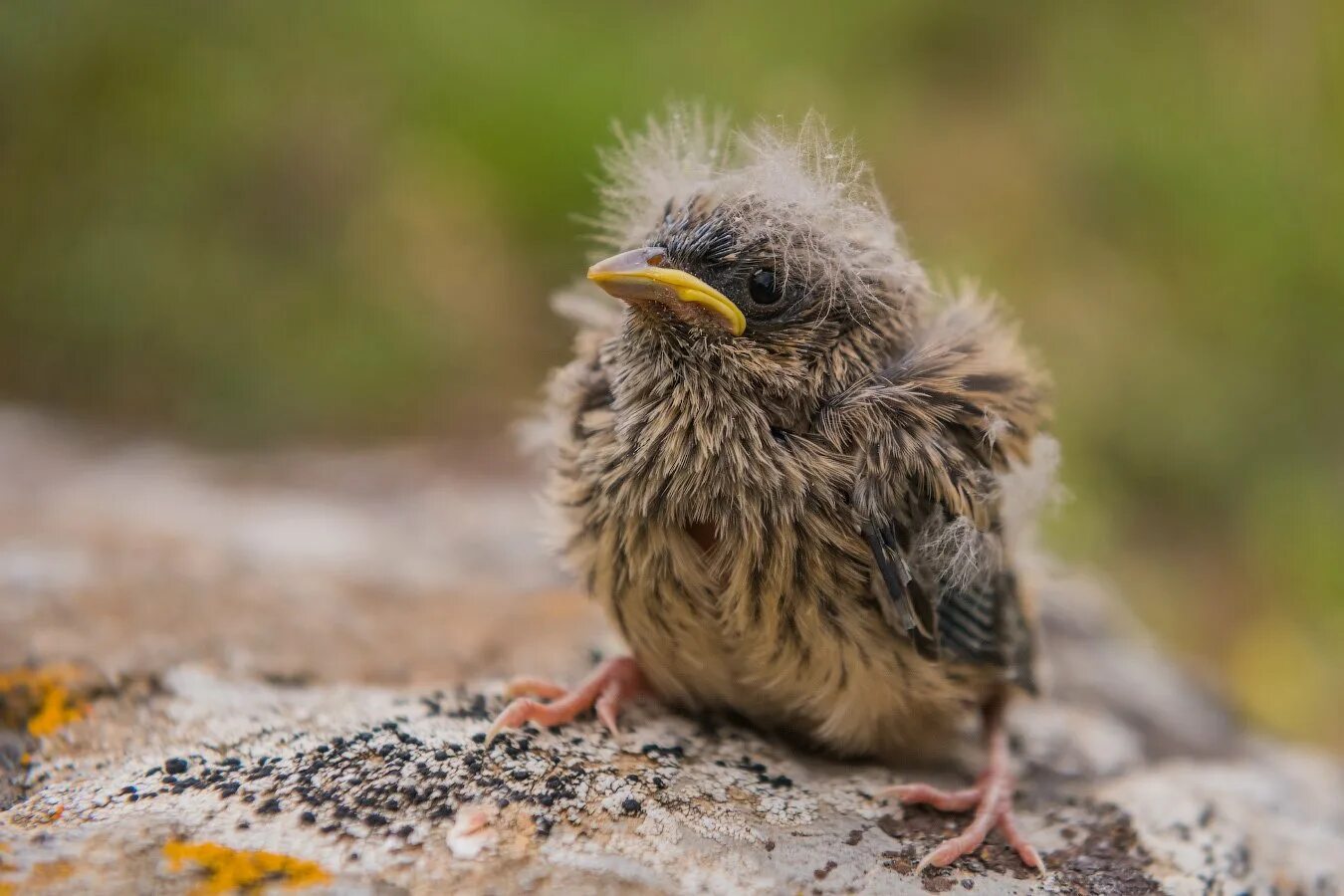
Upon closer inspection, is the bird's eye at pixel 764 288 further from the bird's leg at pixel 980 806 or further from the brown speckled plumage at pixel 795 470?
the bird's leg at pixel 980 806

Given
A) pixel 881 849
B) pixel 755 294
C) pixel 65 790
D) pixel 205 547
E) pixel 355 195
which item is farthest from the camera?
pixel 355 195

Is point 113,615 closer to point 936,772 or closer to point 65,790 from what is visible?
point 65,790

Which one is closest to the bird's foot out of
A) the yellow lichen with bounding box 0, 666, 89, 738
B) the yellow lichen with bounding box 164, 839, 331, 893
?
the yellow lichen with bounding box 164, 839, 331, 893

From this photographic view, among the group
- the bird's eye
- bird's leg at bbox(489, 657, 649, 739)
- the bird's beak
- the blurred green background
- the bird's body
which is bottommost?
bird's leg at bbox(489, 657, 649, 739)

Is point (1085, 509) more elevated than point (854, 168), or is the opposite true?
point (1085, 509)

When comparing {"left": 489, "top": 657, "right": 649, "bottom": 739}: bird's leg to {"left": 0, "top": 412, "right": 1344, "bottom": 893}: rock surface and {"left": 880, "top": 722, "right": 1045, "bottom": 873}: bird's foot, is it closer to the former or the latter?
{"left": 0, "top": 412, "right": 1344, "bottom": 893}: rock surface

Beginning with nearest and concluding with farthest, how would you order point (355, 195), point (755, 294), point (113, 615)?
point (755, 294) → point (113, 615) → point (355, 195)

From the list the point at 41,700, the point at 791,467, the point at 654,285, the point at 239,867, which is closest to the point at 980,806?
the point at 791,467

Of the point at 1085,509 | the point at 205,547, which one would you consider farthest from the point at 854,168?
the point at 1085,509
